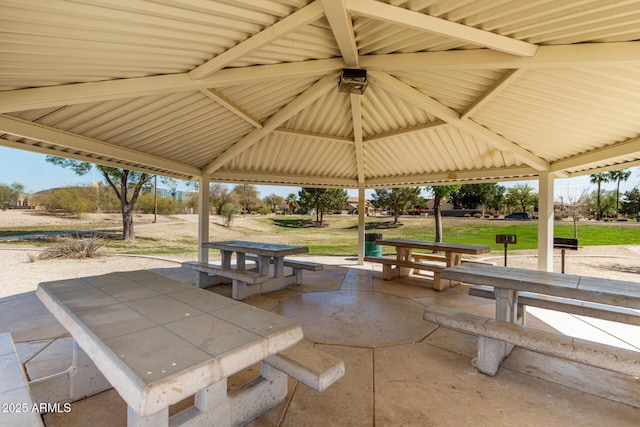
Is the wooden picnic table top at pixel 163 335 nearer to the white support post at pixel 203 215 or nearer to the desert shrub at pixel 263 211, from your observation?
the white support post at pixel 203 215

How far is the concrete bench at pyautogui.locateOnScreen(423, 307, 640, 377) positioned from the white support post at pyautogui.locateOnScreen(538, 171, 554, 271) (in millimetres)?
4326

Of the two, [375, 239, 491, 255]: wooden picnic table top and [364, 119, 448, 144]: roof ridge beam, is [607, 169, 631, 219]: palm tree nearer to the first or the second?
[375, 239, 491, 255]: wooden picnic table top

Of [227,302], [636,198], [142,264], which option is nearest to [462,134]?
[227,302]

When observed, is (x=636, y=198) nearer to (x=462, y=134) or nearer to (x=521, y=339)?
(x=462, y=134)

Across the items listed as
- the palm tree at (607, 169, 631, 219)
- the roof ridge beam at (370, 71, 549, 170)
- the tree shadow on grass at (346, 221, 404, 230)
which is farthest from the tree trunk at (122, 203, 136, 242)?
the palm tree at (607, 169, 631, 219)

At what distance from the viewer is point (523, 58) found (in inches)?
111

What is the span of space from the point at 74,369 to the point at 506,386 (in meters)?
3.92

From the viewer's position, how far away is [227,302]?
2326mm

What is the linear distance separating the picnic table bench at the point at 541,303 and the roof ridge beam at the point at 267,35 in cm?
304

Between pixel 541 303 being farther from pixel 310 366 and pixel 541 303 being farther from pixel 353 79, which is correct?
pixel 353 79

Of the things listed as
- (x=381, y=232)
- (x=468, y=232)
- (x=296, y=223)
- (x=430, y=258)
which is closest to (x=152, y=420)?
(x=430, y=258)

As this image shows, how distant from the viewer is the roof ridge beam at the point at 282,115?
4395mm

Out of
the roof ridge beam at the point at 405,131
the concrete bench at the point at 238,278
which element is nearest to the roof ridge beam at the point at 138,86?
the roof ridge beam at the point at 405,131

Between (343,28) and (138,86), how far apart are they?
241 cm
